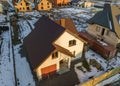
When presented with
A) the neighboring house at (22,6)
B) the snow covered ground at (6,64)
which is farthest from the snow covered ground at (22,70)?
the neighboring house at (22,6)

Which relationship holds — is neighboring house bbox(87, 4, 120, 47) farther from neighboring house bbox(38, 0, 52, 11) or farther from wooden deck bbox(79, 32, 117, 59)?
neighboring house bbox(38, 0, 52, 11)

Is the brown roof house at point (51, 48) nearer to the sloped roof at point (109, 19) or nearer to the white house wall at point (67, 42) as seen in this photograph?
the white house wall at point (67, 42)

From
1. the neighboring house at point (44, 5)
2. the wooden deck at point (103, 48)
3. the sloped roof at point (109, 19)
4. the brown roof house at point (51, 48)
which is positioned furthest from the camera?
the neighboring house at point (44, 5)

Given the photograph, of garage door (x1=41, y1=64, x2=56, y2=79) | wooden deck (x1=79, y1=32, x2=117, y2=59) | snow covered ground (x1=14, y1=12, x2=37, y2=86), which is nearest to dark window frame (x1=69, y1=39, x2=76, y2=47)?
garage door (x1=41, y1=64, x2=56, y2=79)

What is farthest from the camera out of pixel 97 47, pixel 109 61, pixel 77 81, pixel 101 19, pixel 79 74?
pixel 101 19

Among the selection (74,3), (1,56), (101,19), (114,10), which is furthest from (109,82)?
(74,3)

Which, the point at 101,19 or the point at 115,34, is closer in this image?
the point at 115,34

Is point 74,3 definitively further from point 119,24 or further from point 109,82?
point 109,82
